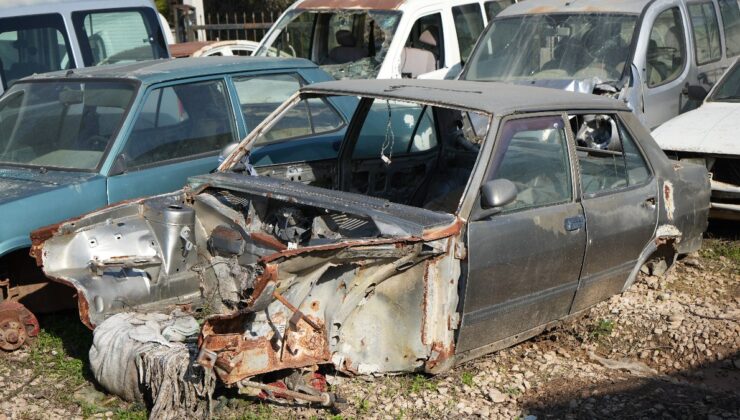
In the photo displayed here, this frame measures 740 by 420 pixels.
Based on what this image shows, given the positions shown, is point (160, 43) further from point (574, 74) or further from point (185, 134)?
point (574, 74)

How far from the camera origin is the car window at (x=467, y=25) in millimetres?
10883

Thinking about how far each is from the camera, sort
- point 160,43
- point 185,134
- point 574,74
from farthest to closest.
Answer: point 160,43, point 574,74, point 185,134

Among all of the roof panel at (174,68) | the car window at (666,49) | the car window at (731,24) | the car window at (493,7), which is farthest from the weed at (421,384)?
the car window at (493,7)

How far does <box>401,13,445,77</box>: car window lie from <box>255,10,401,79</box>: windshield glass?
40 cm

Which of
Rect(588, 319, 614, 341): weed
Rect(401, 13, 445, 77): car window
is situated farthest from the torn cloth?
Rect(401, 13, 445, 77): car window

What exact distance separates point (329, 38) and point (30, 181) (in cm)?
582

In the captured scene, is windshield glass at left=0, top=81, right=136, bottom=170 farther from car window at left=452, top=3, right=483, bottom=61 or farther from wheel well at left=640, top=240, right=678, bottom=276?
car window at left=452, top=3, right=483, bottom=61

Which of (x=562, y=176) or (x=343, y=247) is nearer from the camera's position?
(x=343, y=247)

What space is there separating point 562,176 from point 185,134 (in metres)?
2.69

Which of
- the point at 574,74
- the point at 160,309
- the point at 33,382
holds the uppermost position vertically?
the point at 574,74

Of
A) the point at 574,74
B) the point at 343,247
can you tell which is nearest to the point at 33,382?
the point at 343,247

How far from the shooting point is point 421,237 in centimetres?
459

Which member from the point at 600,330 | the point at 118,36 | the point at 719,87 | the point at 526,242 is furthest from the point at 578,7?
the point at 526,242

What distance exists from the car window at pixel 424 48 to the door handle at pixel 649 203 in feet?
15.5
